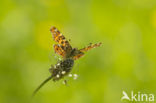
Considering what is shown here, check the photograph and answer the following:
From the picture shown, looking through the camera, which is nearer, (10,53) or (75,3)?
(10,53)

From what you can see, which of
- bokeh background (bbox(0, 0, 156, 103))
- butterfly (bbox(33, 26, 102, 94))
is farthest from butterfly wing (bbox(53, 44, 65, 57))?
bokeh background (bbox(0, 0, 156, 103))

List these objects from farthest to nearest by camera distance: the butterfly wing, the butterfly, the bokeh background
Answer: the bokeh background < the butterfly wing < the butterfly

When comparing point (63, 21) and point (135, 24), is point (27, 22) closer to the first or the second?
point (63, 21)

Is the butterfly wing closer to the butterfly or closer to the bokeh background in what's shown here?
the butterfly

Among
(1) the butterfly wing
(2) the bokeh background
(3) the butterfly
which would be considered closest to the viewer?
(3) the butterfly

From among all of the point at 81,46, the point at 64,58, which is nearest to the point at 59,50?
the point at 64,58

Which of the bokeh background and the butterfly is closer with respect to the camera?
the butterfly

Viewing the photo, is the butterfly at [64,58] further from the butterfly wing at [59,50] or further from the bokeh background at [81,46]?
the bokeh background at [81,46]

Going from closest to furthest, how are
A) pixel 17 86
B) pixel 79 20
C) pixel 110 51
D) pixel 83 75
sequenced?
pixel 17 86, pixel 83 75, pixel 110 51, pixel 79 20

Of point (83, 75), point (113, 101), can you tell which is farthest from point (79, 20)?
point (113, 101)
